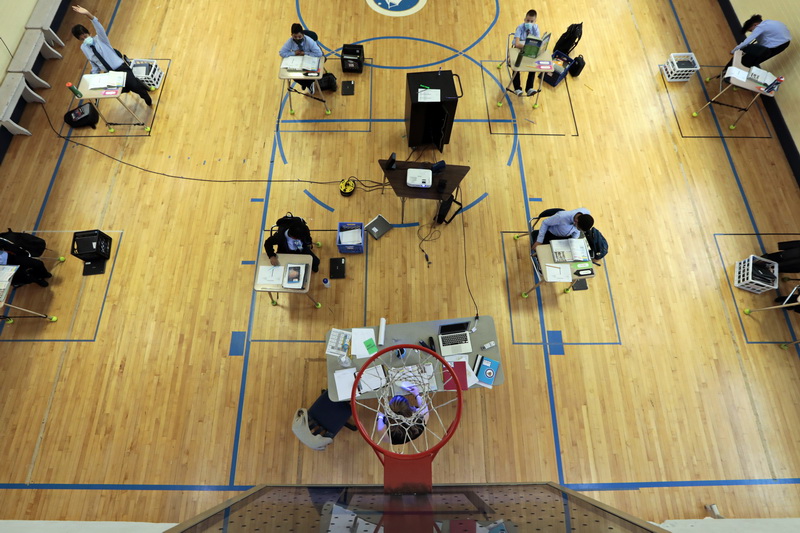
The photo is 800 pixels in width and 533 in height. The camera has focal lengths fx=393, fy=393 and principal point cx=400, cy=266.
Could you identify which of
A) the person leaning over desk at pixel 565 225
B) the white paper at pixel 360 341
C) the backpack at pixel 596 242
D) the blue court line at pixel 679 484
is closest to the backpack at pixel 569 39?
the person leaning over desk at pixel 565 225

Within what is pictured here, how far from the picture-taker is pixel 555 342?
22.0 ft

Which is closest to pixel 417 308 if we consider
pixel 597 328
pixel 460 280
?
pixel 460 280

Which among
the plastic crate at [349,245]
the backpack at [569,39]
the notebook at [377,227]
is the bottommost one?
the plastic crate at [349,245]

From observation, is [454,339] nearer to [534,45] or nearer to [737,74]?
[534,45]

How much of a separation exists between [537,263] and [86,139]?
31.4 feet

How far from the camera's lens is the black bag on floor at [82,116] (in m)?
8.27

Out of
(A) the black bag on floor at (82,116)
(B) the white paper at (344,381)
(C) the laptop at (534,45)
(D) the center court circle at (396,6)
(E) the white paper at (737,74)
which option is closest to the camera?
(B) the white paper at (344,381)

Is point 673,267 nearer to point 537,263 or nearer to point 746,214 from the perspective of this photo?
point 746,214

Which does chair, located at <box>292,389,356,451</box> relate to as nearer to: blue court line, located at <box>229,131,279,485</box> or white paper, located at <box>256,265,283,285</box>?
blue court line, located at <box>229,131,279,485</box>

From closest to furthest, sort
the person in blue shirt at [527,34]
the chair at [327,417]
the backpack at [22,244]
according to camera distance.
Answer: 1. the chair at [327,417]
2. the backpack at [22,244]
3. the person in blue shirt at [527,34]

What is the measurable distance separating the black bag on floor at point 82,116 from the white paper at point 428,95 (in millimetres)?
6950

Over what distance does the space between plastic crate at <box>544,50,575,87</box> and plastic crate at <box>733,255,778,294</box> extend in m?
5.21

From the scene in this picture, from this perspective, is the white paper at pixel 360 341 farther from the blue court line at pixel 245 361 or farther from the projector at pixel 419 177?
the projector at pixel 419 177

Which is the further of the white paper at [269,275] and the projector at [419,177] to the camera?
the projector at [419,177]
